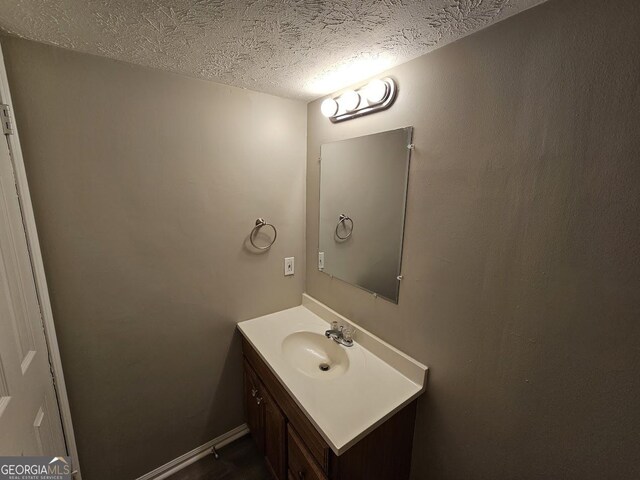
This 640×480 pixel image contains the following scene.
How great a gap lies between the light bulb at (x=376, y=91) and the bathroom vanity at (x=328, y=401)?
1170mm

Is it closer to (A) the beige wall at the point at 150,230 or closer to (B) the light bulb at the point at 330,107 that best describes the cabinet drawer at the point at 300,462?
(A) the beige wall at the point at 150,230

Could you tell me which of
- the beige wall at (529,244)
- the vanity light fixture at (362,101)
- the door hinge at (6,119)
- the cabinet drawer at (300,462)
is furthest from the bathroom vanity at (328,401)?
the door hinge at (6,119)

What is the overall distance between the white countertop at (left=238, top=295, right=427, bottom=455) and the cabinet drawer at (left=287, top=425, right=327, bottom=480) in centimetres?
21

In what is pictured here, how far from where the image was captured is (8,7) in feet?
2.55

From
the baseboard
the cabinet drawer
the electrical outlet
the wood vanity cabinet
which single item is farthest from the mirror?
the baseboard

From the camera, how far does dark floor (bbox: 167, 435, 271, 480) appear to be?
1.56 metres

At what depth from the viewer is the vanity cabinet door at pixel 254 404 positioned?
148 cm

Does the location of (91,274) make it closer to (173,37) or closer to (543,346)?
(173,37)

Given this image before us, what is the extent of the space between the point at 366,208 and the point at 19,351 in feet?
4.70

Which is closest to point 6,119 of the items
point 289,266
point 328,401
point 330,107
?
point 330,107

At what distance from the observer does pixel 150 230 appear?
1282 millimetres

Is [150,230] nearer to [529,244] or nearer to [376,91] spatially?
[376,91]

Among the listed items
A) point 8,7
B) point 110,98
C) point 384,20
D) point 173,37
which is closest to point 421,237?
point 384,20

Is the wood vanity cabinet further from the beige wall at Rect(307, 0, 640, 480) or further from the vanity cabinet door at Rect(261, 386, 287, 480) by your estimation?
the beige wall at Rect(307, 0, 640, 480)
